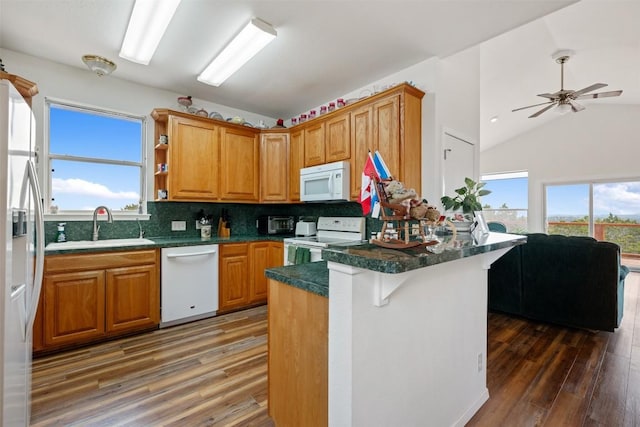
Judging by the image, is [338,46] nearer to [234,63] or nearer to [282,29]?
[282,29]

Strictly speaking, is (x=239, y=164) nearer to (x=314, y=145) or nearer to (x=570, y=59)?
(x=314, y=145)

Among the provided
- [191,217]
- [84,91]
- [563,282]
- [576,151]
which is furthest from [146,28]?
[576,151]

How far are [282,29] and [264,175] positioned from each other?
1919 millimetres

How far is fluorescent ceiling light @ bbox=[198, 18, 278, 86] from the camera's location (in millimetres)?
2209

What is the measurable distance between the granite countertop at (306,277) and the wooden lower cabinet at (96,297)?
6.52 ft

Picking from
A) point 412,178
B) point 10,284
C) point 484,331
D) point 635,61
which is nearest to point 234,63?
point 412,178

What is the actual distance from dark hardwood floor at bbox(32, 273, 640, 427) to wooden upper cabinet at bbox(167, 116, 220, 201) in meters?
1.52

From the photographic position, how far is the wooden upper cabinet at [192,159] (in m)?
3.21

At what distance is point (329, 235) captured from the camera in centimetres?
371

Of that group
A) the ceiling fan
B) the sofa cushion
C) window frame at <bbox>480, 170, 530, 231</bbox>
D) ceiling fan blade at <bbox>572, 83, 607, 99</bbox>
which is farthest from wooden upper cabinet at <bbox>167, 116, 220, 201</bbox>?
window frame at <bbox>480, 170, 530, 231</bbox>

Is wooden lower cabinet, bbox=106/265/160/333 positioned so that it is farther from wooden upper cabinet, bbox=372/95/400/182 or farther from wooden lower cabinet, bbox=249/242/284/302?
wooden upper cabinet, bbox=372/95/400/182

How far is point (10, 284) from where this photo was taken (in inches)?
41.0

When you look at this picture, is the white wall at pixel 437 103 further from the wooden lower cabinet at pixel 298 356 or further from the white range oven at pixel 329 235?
Answer: the wooden lower cabinet at pixel 298 356

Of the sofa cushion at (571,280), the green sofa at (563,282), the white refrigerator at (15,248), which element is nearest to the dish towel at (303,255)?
the white refrigerator at (15,248)
